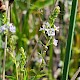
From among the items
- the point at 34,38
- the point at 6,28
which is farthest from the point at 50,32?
the point at 34,38

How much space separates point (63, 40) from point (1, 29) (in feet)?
2.82

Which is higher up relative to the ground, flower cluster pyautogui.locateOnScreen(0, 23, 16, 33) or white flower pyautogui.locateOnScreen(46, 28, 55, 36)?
flower cluster pyautogui.locateOnScreen(0, 23, 16, 33)

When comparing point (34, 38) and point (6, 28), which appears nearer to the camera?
point (6, 28)

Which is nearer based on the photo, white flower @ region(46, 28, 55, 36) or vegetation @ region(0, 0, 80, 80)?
white flower @ region(46, 28, 55, 36)

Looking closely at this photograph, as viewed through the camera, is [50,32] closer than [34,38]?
Yes

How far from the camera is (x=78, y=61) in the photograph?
1.74 m

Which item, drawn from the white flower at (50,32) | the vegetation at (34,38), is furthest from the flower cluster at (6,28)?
the white flower at (50,32)

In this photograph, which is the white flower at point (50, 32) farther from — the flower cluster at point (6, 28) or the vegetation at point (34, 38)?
the flower cluster at point (6, 28)

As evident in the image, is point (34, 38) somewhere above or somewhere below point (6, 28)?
below

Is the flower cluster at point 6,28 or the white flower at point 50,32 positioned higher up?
the flower cluster at point 6,28

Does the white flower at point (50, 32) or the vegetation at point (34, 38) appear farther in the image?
the vegetation at point (34, 38)

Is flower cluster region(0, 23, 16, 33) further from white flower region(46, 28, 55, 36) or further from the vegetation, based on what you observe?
white flower region(46, 28, 55, 36)

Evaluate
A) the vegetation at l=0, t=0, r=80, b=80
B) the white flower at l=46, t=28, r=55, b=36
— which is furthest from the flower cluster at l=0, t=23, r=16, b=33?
the white flower at l=46, t=28, r=55, b=36

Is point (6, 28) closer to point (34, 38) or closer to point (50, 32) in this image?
point (50, 32)
